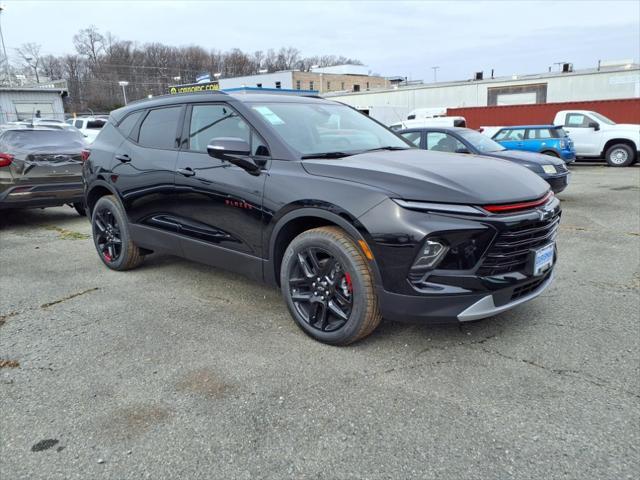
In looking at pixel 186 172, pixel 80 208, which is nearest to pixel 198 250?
pixel 186 172

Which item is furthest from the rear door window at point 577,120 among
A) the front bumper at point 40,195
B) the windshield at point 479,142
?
the front bumper at point 40,195

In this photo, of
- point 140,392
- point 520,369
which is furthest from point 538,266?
point 140,392

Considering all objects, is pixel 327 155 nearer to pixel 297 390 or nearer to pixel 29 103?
pixel 297 390

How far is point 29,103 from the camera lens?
33094mm

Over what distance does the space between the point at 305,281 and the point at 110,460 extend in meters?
1.58

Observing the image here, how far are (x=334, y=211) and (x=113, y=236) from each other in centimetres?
298

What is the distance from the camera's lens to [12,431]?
2420 mm

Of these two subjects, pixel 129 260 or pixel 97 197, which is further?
pixel 97 197

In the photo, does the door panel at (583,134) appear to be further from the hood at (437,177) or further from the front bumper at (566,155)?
the hood at (437,177)

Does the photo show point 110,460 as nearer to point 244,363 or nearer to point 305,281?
point 244,363

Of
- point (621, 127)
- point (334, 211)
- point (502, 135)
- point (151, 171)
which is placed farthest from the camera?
point (621, 127)

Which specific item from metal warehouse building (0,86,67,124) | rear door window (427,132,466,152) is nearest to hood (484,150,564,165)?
rear door window (427,132,466,152)

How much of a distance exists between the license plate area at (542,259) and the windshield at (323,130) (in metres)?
1.47

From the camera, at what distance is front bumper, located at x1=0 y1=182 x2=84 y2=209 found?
709 cm
